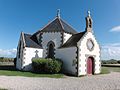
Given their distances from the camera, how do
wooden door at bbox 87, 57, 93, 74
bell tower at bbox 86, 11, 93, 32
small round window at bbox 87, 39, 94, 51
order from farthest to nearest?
bell tower at bbox 86, 11, 93, 32, small round window at bbox 87, 39, 94, 51, wooden door at bbox 87, 57, 93, 74

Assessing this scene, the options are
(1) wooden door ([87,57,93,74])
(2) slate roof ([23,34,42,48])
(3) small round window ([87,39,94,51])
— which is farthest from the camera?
(2) slate roof ([23,34,42,48])

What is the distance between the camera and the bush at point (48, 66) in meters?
→ 21.9

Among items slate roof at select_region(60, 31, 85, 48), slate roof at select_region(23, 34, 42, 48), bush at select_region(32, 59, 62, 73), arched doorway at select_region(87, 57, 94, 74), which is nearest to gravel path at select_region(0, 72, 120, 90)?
bush at select_region(32, 59, 62, 73)

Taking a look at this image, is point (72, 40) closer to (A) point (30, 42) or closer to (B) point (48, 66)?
(B) point (48, 66)

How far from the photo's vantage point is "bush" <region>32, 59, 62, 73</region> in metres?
21.9

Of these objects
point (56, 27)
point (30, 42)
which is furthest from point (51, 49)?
point (56, 27)

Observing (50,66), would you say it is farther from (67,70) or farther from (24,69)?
(24,69)

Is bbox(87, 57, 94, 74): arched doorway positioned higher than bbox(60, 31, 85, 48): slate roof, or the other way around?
bbox(60, 31, 85, 48): slate roof

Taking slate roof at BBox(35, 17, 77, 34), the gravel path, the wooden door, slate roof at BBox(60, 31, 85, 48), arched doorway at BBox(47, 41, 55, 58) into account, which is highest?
slate roof at BBox(35, 17, 77, 34)

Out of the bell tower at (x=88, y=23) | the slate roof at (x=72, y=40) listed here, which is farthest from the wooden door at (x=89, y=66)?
the bell tower at (x=88, y=23)

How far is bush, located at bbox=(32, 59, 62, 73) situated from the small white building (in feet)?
6.68

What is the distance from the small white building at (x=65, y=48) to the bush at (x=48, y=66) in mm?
2036

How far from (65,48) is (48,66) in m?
4.33

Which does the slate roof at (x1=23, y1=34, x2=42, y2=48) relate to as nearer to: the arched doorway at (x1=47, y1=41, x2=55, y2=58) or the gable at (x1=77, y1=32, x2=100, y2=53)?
the arched doorway at (x1=47, y1=41, x2=55, y2=58)
